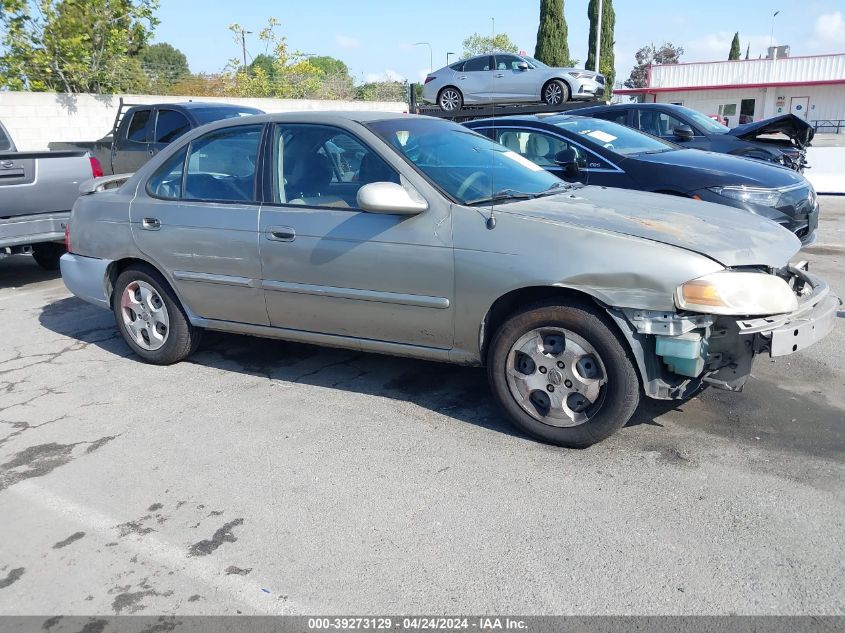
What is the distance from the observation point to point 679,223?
380 cm

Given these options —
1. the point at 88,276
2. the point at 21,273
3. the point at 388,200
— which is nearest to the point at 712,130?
the point at 388,200

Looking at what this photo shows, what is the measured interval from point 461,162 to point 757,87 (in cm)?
4717

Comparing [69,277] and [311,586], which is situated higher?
[69,277]

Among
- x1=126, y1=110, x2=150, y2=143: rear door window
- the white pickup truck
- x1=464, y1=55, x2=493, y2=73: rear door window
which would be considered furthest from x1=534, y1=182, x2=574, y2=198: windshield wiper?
x1=464, y1=55, x2=493, y2=73: rear door window

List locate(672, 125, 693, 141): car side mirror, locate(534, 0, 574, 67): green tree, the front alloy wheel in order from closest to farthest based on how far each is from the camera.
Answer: the front alloy wheel < locate(672, 125, 693, 141): car side mirror < locate(534, 0, 574, 67): green tree

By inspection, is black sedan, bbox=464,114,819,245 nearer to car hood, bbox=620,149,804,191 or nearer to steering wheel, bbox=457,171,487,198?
car hood, bbox=620,149,804,191

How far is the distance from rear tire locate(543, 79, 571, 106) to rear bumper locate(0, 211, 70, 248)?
34.3 ft

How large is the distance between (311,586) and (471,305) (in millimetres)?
1719

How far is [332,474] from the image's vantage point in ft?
11.8

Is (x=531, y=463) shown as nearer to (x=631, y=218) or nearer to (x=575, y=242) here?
(x=575, y=242)

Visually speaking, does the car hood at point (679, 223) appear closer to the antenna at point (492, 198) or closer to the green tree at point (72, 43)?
the antenna at point (492, 198)

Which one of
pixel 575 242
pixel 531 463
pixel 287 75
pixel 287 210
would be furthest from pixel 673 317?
pixel 287 75

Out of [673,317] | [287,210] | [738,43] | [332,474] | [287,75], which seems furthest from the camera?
[738,43]

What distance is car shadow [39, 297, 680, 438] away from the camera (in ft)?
14.1
